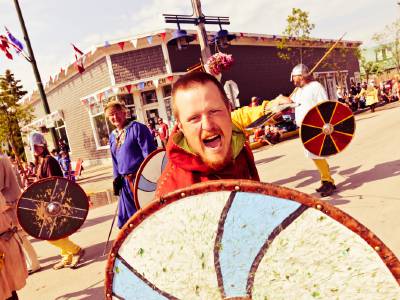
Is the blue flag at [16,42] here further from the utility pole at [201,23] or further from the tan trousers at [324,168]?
the tan trousers at [324,168]

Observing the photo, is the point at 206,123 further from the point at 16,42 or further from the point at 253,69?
the point at 253,69

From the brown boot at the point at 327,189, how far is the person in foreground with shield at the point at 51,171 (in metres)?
3.17

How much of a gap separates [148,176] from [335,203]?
2499mm

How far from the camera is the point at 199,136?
111cm

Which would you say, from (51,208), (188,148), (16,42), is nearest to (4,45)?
(16,42)

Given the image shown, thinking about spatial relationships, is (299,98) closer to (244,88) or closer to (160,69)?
(160,69)

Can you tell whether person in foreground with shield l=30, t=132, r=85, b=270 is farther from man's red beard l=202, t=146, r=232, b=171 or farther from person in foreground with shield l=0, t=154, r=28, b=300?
man's red beard l=202, t=146, r=232, b=171

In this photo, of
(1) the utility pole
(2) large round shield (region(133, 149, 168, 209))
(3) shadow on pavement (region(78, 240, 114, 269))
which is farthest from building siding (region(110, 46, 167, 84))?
(2) large round shield (region(133, 149, 168, 209))

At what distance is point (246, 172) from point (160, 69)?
14567mm

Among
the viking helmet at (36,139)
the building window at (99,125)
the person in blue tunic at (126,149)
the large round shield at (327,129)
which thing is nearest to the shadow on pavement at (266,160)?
the large round shield at (327,129)

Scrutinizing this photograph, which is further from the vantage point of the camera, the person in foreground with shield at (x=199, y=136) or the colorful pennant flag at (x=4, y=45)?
the colorful pennant flag at (x=4, y=45)

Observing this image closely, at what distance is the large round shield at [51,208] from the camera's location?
351cm

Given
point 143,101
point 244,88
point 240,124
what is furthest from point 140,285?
point 244,88

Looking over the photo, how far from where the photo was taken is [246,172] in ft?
4.40
